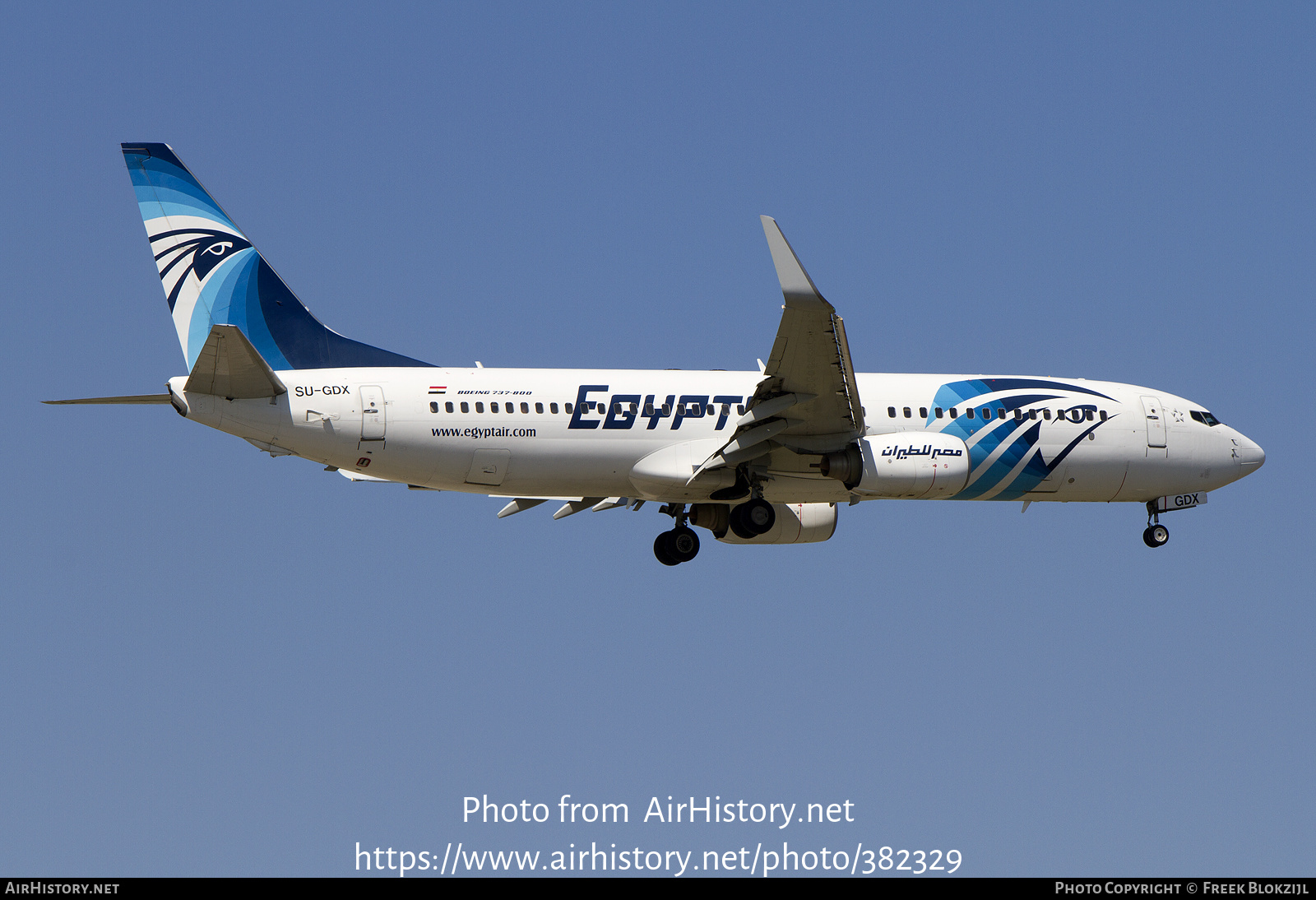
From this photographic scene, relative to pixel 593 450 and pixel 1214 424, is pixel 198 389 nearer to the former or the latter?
pixel 593 450

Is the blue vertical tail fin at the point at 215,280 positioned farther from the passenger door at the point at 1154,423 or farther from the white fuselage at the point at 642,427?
the passenger door at the point at 1154,423

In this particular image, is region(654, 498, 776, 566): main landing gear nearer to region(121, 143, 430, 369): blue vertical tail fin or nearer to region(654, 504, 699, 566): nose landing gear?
region(654, 504, 699, 566): nose landing gear

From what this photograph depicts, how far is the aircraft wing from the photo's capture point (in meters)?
25.4

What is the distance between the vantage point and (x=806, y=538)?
1341 inches

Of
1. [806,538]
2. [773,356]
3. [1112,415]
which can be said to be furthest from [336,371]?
[1112,415]

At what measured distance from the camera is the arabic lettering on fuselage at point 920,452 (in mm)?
29766

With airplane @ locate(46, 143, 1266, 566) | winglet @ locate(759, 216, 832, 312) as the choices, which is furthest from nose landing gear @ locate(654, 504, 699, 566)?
winglet @ locate(759, 216, 832, 312)

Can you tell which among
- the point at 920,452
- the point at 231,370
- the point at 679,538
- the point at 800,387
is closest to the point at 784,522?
the point at 679,538

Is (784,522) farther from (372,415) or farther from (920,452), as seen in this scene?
(372,415)

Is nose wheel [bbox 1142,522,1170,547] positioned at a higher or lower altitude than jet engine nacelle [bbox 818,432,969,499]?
higher

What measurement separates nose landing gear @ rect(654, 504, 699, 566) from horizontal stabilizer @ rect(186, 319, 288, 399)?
9301 millimetres

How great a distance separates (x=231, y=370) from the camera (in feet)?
88.2

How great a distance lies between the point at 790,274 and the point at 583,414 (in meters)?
6.19
